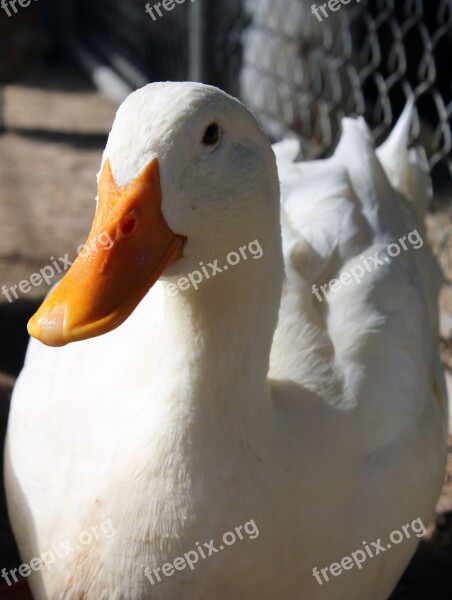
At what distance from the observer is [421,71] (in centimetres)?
488

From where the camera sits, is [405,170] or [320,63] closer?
[405,170]

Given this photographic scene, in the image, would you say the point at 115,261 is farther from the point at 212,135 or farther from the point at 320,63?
the point at 320,63

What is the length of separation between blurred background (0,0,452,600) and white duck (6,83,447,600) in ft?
3.67

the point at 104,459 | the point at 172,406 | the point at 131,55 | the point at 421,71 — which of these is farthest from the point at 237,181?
the point at 131,55

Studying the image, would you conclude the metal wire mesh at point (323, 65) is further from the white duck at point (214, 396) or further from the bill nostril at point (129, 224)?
the bill nostril at point (129, 224)

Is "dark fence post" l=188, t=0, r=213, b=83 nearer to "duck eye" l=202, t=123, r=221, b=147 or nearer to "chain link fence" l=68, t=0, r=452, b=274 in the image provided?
"chain link fence" l=68, t=0, r=452, b=274

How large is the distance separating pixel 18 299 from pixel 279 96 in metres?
2.41

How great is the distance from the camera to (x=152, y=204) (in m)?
1.40

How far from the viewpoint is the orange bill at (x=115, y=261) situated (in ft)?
4.37

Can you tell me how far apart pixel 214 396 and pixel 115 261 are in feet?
1.41

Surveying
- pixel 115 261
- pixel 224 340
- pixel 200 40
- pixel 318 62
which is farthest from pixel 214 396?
pixel 318 62

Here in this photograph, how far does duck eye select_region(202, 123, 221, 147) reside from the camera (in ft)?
4.78

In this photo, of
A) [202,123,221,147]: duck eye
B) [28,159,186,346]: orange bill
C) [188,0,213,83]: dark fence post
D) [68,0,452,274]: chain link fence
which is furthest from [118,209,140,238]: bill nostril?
[188,0,213,83]: dark fence post

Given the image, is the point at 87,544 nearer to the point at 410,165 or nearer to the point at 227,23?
the point at 410,165
